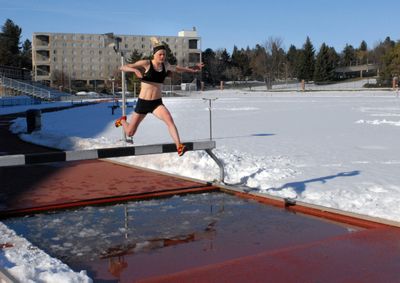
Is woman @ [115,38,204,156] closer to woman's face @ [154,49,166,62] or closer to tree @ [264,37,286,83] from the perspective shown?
woman's face @ [154,49,166,62]

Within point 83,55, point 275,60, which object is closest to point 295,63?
point 275,60

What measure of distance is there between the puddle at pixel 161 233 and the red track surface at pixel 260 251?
301mm

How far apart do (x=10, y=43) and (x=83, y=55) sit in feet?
59.2

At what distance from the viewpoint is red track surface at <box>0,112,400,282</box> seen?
461 centimetres

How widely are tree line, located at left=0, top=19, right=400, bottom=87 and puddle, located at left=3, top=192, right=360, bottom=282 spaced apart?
76.6 m

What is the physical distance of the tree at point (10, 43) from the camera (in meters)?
119

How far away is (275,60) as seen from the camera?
341 feet

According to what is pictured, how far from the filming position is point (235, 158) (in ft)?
Result: 38.6

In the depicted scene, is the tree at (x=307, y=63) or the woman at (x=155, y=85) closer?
the woman at (x=155, y=85)

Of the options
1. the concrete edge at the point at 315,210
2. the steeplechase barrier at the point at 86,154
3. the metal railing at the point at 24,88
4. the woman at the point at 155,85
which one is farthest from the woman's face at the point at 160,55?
the metal railing at the point at 24,88

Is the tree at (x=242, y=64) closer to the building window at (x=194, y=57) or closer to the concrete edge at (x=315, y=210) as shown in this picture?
the building window at (x=194, y=57)

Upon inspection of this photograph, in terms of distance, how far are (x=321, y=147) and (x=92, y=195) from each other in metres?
7.72

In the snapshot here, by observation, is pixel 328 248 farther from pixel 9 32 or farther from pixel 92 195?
pixel 9 32

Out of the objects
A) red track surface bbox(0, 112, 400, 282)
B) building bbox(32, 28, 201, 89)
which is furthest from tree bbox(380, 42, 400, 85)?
red track surface bbox(0, 112, 400, 282)
